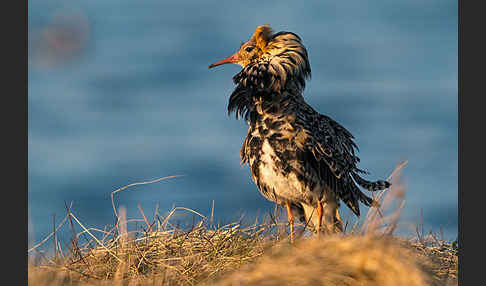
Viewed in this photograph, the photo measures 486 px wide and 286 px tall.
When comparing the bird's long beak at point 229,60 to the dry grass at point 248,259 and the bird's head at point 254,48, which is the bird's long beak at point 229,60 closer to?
the bird's head at point 254,48

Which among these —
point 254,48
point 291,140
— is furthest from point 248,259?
point 254,48

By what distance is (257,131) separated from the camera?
24.6 ft

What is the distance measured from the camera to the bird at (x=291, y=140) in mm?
7273

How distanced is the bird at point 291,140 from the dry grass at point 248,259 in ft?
2.30

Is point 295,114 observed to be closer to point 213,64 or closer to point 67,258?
point 213,64

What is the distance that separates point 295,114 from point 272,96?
53cm

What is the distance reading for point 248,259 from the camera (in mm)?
5746

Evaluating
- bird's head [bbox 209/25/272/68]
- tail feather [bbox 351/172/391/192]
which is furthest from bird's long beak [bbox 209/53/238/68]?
tail feather [bbox 351/172/391/192]

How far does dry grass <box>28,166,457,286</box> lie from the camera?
4.82 metres

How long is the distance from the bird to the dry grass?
702mm

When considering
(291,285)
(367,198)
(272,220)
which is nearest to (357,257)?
(291,285)

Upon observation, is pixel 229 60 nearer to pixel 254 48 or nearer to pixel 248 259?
pixel 254 48

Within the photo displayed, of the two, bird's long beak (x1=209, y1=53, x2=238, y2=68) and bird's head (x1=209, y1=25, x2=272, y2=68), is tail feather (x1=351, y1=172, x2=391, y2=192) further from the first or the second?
bird's long beak (x1=209, y1=53, x2=238, y2=68)

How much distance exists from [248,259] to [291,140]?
2018 mm
